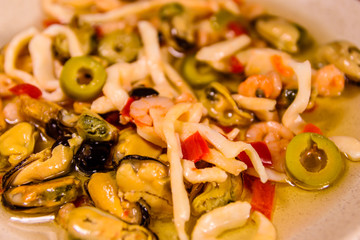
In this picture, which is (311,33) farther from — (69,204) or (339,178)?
(69,204)

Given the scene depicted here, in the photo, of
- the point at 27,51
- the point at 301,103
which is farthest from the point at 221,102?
the point at 27,51

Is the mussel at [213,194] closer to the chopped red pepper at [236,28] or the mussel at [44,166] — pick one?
the mussel at [44,166]

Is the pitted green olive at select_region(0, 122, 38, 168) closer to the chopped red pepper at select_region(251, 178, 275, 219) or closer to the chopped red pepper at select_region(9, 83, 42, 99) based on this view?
the chopped red pepper at select_region(9, 83, 42, 99)

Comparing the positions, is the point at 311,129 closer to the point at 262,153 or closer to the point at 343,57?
the point at 262,153

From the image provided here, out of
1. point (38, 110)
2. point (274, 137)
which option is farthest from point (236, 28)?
point (38, 110)

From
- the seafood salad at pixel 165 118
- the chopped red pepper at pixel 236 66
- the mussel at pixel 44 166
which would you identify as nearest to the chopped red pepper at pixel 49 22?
the seafood salad at pixel 165 118

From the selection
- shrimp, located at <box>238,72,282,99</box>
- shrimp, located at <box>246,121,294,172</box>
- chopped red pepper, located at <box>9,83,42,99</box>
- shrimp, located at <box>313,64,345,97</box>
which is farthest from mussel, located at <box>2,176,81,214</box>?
shrimp, located at <box>313,64,345,97</box>

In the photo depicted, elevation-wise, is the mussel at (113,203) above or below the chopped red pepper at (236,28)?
below
